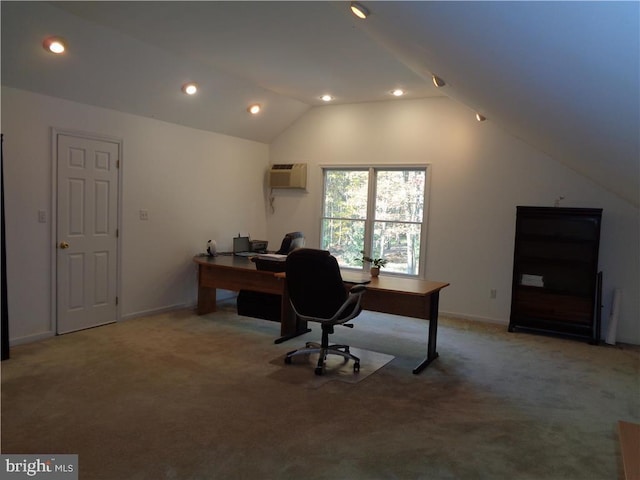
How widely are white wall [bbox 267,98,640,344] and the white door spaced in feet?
10.4

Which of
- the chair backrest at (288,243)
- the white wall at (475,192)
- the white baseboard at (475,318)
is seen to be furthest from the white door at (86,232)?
the white baseboard at (475,318)

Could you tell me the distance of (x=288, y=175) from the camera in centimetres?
687

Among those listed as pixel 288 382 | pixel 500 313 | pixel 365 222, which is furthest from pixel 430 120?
pixel 288 382

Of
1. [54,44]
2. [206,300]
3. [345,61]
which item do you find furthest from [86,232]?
[345,61]

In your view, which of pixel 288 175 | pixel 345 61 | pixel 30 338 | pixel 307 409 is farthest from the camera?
pixel 288 175

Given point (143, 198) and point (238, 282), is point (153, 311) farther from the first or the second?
point (143, 198)

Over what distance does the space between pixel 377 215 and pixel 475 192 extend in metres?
1.37

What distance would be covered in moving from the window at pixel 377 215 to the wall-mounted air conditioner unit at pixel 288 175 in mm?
329

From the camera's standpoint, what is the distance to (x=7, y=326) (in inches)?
152

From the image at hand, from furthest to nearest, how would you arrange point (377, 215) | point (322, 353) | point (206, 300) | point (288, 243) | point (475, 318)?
point (377, 215) → point (475, 318) → point (206, 300) → point (288, 243) → point (322, 353)

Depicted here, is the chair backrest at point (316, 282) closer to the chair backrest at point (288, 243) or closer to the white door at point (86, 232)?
the chair backrest at point (288, 243)

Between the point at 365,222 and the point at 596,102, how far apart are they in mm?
4623

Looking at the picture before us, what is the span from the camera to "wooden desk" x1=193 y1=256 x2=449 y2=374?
4.02m

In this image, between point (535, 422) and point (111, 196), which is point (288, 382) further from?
A: point (111, 196)
